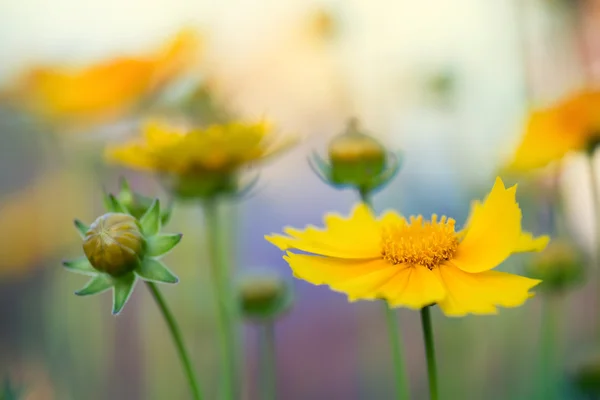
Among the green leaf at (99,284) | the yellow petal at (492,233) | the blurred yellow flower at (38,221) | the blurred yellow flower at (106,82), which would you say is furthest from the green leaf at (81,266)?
the blurred yellow flower at (38,221)

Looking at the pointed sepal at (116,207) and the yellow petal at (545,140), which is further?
the yellow petal at (545,140)

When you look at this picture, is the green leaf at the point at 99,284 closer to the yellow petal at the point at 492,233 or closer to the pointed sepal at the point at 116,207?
the pointed sepal at the point at 116,207

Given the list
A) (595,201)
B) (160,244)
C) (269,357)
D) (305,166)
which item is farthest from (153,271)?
(305,166)

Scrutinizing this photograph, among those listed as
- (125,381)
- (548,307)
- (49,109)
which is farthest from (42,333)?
(548,307)

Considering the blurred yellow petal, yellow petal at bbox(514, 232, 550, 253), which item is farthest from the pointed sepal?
yellow petal at bbox(514, 232, 550, 253)

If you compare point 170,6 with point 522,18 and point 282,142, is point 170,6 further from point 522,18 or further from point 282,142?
point 282,142

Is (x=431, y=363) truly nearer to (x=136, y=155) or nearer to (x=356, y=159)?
(x=356, y=159)
